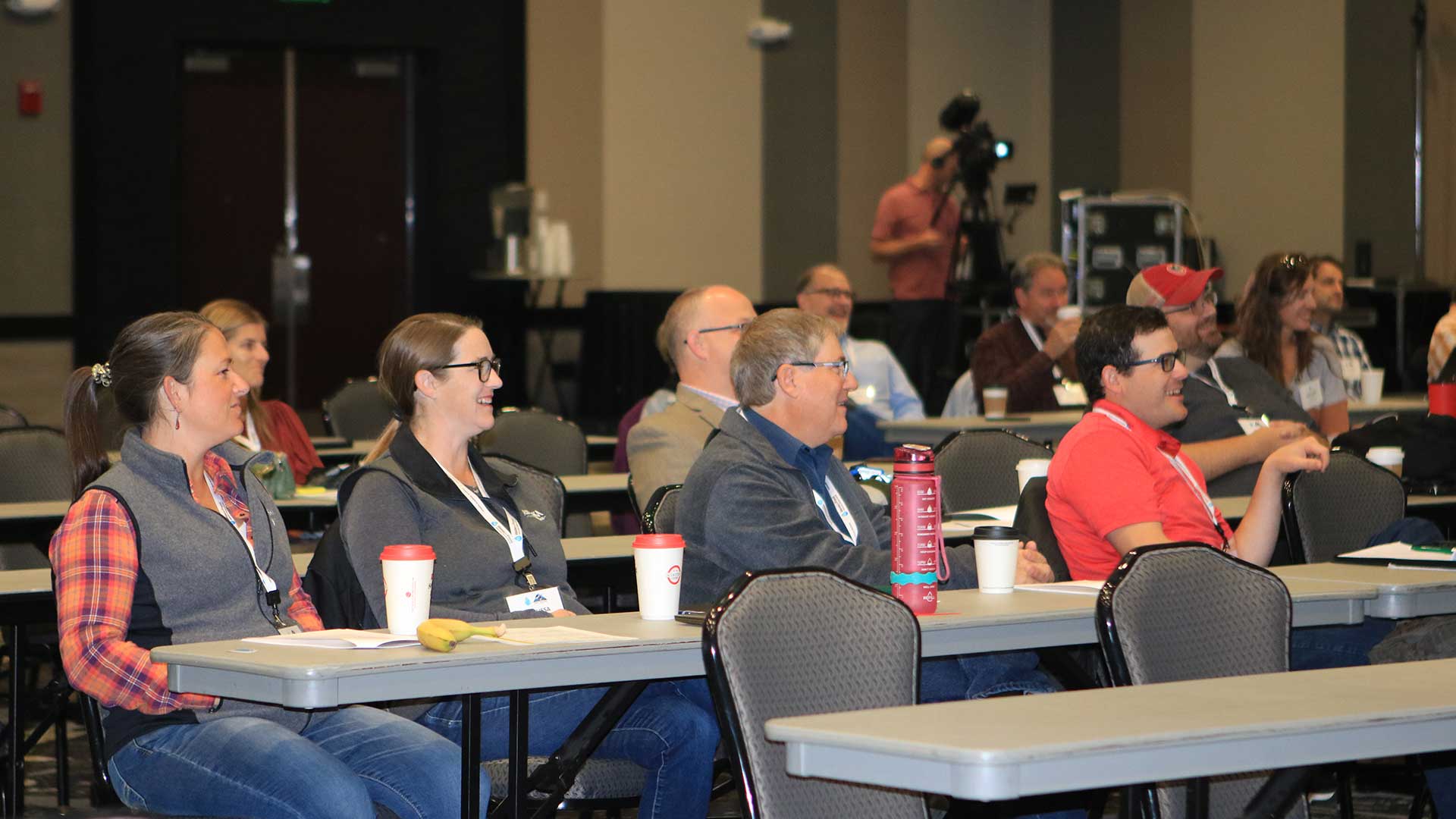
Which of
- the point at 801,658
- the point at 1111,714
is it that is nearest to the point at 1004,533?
the point at 801,658

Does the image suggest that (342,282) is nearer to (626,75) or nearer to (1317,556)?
(626,75)

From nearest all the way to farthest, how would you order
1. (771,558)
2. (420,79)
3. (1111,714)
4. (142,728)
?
(1111,714) < (142,728) < (771,558) < (420,79)

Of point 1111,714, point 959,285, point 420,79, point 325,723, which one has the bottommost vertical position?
point 325,723

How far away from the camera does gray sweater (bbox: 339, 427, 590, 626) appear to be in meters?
3.07

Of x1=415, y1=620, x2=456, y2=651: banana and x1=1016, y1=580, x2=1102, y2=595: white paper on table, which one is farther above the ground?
x1=415, y1=620, x2=456, y2=651: banana

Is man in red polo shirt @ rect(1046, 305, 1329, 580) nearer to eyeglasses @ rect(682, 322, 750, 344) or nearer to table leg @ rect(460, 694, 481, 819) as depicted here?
eyeglasses @ rect(682, 322, 750, 344)

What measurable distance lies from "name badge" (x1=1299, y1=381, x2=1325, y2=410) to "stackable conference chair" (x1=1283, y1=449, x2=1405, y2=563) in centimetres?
181

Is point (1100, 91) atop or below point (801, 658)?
atop

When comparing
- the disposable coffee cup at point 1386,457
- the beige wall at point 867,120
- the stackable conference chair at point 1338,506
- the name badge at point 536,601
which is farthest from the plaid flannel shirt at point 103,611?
the beige wall at point 867,120

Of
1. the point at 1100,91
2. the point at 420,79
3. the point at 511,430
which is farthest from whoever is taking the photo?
the point at 1100,91

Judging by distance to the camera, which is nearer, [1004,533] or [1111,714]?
[1111,714]

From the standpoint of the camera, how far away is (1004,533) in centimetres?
317

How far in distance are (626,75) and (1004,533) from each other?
857 centimetres

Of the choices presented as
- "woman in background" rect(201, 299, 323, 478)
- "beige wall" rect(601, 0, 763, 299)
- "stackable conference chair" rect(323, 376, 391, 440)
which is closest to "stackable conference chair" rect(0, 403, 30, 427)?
"woman in background" rect(201, 299, 323, 478)
